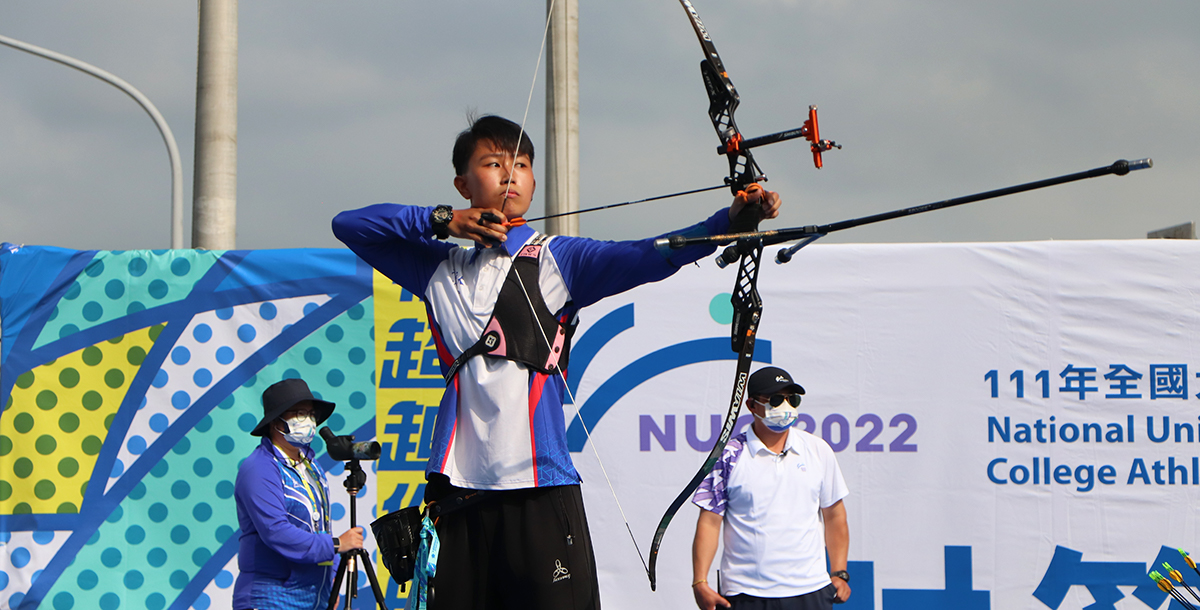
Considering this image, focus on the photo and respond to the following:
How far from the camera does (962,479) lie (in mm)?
4719

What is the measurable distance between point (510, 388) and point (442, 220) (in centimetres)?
37

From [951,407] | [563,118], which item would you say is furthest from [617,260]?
[563,118]

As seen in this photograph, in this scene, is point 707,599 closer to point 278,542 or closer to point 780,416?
point 780,416

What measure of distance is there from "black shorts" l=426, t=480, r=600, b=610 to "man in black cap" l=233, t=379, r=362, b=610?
5.37ft

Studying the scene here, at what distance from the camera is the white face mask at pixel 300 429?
12.0 ft

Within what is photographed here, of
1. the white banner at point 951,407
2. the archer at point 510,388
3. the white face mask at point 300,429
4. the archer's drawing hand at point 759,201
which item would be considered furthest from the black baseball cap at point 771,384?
the archer's drawing hand at point 759,201

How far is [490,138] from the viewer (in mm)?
2178

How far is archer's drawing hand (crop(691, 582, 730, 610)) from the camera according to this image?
3.66 meters

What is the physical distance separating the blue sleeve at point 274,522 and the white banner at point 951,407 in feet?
5.50

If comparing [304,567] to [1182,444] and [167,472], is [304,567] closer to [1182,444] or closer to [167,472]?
[167,472]

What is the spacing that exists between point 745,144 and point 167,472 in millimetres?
3842

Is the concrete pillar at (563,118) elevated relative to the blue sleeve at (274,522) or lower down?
elevated

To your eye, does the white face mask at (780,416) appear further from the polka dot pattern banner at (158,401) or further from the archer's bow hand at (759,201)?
the archer's bow hand at (759,201)

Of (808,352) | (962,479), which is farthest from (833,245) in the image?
(962,479)
